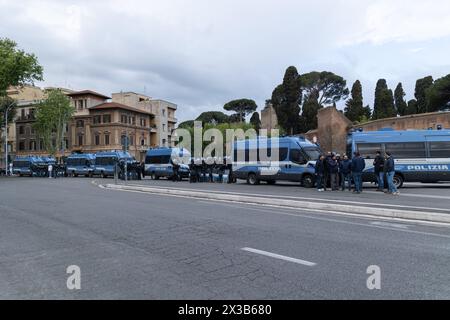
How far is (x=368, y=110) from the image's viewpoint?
234 ft

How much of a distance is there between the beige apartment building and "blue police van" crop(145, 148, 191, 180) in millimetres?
40124

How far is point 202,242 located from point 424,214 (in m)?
6.12

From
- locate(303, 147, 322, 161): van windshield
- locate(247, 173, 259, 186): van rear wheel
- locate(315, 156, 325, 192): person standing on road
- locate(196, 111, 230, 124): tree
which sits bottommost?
locate(247, 173, 259, 186): van rear wheel

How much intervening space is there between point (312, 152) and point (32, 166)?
38881 mm

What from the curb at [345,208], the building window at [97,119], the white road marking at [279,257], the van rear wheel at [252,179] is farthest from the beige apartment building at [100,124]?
the white road marking at [279,257]

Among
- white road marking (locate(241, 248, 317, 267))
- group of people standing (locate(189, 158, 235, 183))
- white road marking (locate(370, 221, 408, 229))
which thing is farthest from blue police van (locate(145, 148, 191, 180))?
white road marking (locate(241, 248, 317, 267))

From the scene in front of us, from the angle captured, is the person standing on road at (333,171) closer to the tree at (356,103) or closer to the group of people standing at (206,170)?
the group of people standing at (206,170)

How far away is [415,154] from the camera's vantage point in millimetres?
21969

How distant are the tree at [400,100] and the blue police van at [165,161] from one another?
46.5 m

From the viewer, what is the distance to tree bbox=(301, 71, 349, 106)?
7881cm

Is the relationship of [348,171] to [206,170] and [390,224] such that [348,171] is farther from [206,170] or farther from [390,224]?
[206,170]

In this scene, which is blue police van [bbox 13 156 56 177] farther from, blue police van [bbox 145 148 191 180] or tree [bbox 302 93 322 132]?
tree [bbox 302 93 322 132]
